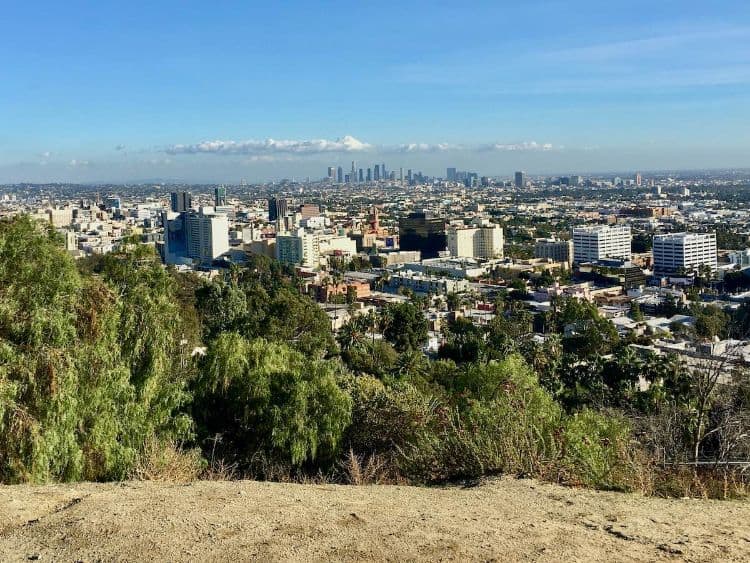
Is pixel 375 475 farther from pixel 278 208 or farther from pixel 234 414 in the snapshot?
pixel 278 208

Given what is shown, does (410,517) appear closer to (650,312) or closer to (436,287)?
(650,312)

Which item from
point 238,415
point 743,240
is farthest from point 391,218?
point 238,415

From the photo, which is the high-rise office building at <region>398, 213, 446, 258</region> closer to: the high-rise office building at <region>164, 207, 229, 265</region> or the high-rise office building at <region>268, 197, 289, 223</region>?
the high-rise office building at <region>164, 207, 229, 265</region>

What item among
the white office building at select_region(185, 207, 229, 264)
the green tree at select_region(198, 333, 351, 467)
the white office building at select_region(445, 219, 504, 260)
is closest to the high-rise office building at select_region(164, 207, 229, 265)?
the white office building at select_region(185, 207, 229, 264)

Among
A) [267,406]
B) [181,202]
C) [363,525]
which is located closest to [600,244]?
[267,406]

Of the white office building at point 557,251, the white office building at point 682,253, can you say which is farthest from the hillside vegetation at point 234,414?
the white office building at point 557,251
